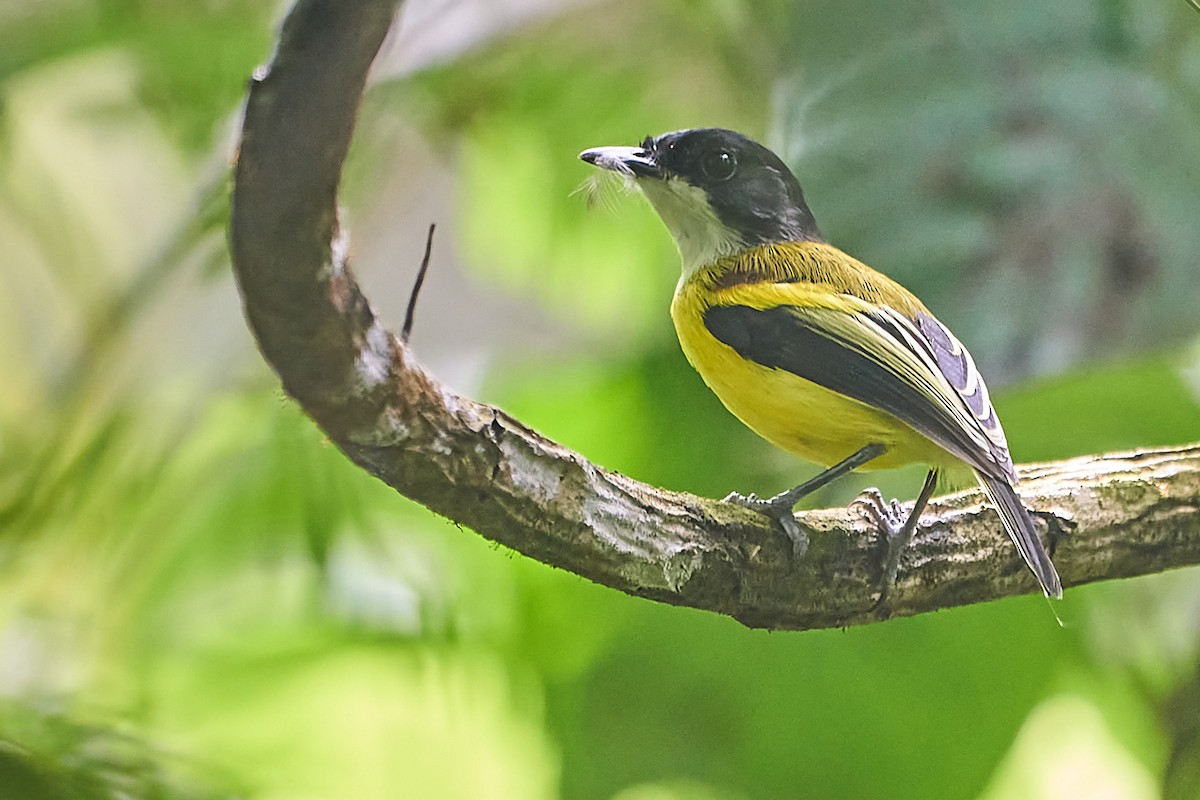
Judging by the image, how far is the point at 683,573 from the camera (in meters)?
1.00

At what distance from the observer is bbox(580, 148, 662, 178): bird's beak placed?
41.0 inches

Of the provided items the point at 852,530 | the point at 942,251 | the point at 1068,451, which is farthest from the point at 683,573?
the point at 1068,451

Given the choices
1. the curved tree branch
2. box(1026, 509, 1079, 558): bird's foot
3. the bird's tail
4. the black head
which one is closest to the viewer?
the curved tree branch

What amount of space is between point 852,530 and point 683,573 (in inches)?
9.6

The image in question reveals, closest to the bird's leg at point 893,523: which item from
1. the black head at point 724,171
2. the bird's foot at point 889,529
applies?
the bird's foot at point 889,529

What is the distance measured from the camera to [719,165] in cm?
108

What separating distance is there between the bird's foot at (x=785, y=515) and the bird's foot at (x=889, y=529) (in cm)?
9

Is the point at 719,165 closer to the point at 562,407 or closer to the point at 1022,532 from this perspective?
the point at 1022,532

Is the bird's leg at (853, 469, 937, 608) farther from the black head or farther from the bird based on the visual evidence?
the black head

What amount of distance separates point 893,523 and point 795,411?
0.18 metres

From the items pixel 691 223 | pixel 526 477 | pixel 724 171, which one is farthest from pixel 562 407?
pixel 526 477

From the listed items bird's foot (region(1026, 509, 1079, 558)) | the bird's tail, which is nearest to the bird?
the bird's tail

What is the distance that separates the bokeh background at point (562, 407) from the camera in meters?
1.27

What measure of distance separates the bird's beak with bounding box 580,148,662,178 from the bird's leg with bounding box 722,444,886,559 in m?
0.31
